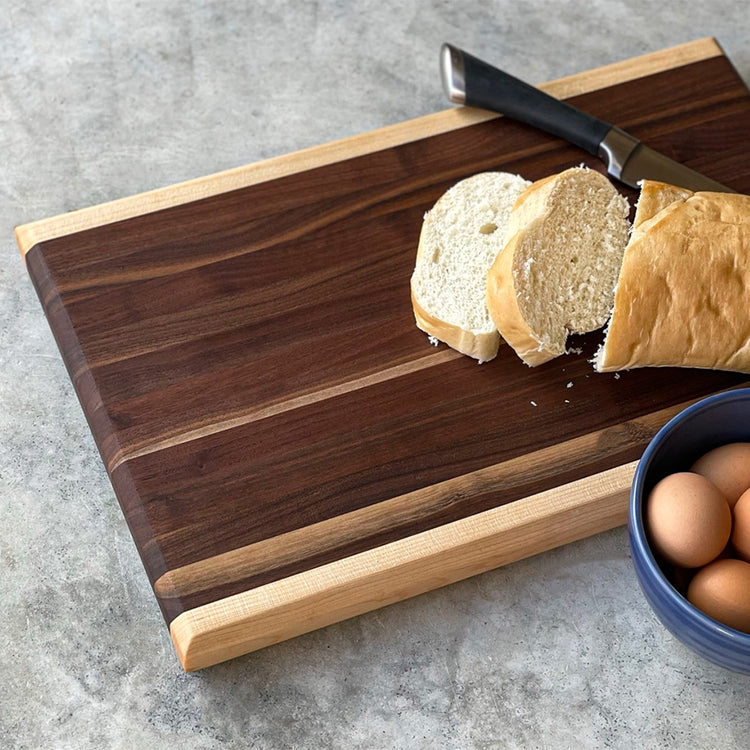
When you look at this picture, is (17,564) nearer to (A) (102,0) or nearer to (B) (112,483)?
(B) (112,483)

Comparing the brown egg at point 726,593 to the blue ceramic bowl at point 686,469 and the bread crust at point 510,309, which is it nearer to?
the blue ceramic bowl at point 686,469

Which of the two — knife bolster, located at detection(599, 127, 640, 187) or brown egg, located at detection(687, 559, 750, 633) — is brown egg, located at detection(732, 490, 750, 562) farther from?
knife bolster, located at detection(599, 127, 640, 187)

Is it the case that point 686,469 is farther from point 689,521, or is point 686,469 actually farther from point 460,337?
point 460,337

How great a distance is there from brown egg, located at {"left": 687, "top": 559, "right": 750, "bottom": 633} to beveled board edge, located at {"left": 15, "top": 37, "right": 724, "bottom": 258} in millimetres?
1107

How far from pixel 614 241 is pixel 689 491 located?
0.61 m

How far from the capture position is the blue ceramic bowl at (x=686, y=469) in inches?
61.0

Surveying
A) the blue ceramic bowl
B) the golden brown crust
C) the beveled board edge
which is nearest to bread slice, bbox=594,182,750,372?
A: the golden brown crust

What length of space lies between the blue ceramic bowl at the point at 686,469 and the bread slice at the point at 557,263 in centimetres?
30

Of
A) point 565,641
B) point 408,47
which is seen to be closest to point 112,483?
point 565,641

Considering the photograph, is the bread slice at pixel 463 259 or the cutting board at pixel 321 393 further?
the bread slice at pixel 463 259

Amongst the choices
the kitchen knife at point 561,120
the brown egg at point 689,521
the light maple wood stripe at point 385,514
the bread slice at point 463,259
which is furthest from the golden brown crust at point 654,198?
the brown egg at point 689,521

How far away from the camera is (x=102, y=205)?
7.03ft

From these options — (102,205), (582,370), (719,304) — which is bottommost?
(582,370)

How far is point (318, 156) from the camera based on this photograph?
2.21 meters
